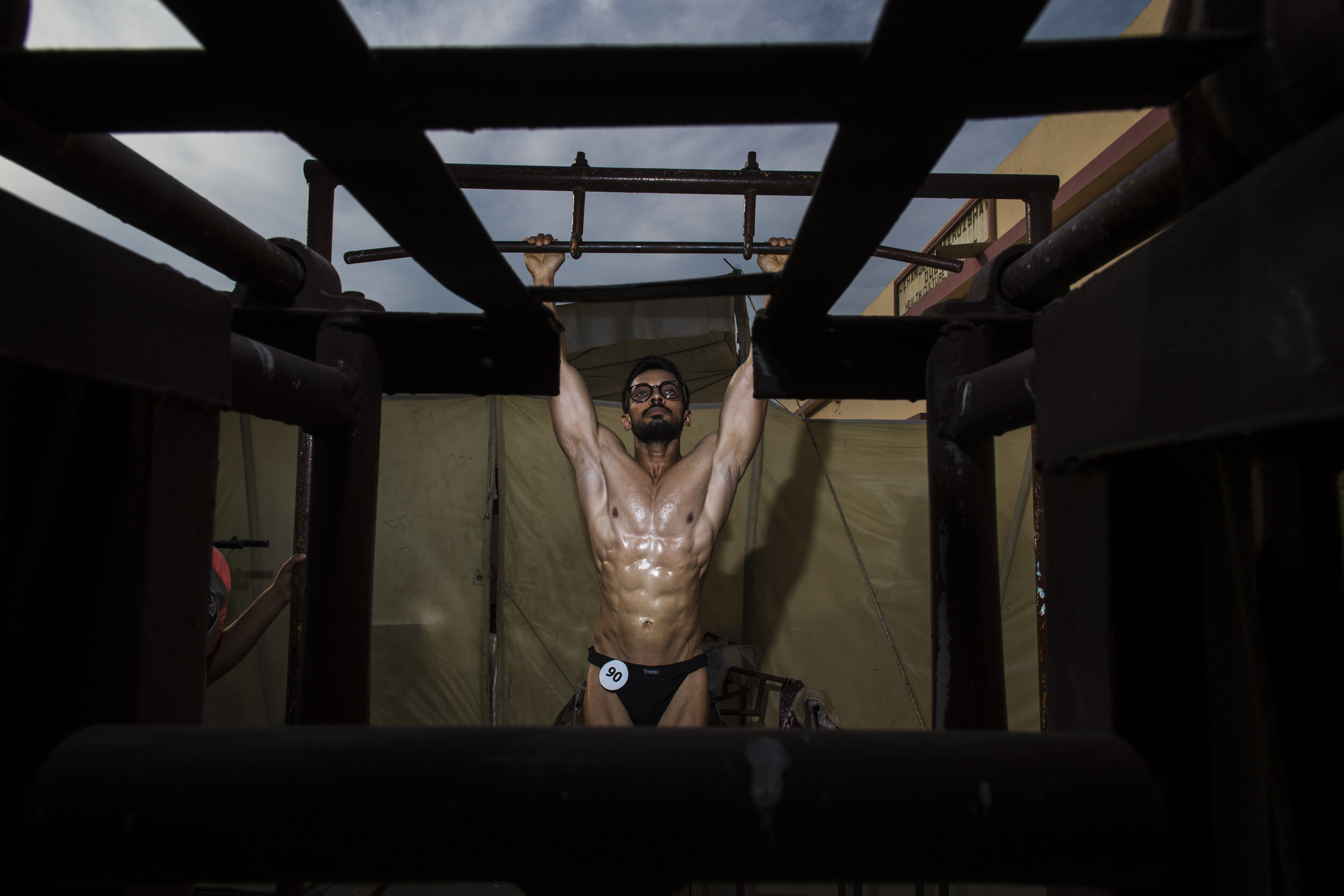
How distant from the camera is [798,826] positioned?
566 mm

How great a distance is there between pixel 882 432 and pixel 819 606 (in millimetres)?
1240

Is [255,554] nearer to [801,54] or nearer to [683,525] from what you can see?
[683,525]

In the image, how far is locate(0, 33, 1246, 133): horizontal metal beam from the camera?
0.63 m

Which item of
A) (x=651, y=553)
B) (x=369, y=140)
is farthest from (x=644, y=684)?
(x=369, y=140)

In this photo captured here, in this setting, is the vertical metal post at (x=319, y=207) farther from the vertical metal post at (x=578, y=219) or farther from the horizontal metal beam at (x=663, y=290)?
the horizontal metal beam at (x=663, y=290)

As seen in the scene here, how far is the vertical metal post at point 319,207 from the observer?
2.38 m

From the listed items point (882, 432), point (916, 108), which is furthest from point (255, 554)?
point (916, 108)

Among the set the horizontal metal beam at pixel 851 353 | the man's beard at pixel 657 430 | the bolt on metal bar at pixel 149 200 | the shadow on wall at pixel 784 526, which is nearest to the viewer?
the bolt on metal bar at pixel 149 200

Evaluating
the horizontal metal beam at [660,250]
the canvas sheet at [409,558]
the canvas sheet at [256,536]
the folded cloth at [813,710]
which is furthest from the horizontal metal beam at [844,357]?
the canvas sheet at [256,536]

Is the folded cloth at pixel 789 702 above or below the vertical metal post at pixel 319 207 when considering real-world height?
below

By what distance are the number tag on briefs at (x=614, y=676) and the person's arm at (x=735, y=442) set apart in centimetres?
84

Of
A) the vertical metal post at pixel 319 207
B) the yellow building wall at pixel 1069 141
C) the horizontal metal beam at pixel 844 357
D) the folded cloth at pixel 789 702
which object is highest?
the yellow building wall at pixel 1069 141

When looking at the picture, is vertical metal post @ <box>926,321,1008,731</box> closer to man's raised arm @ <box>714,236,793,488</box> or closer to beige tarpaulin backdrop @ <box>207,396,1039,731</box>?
man's raised arm @ <box>714,236,793,488</box>

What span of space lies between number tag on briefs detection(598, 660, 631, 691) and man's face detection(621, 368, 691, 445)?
1101mm
